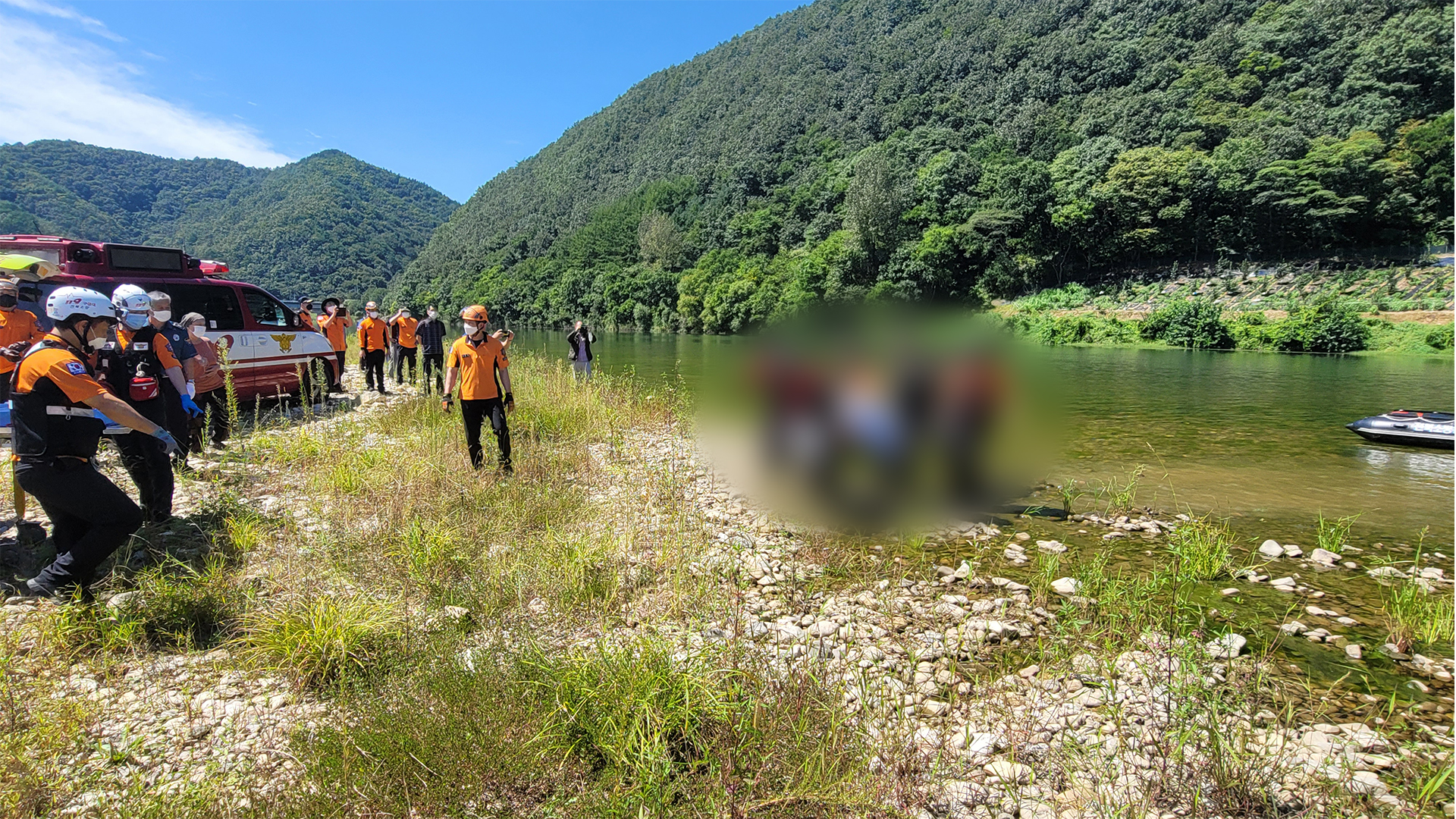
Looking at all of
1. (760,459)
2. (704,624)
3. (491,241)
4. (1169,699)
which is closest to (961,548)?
(760,459)

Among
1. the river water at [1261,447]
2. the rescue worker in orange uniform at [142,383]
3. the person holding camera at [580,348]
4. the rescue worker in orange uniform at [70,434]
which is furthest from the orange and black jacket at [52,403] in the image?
the person holding camera at [580,348]

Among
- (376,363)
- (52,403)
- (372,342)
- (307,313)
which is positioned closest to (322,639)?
(52,403)

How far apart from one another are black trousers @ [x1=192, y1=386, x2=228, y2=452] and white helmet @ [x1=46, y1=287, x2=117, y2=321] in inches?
131

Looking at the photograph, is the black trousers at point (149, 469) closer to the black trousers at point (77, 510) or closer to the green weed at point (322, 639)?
the black trousers at point (77, 510)

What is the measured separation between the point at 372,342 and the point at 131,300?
25.8ft

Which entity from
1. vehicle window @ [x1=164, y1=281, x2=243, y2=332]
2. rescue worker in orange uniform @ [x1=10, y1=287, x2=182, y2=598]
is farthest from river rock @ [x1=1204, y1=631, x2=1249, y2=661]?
vehicle window @ [x1=164, y1=281, x2=243, y2=332]

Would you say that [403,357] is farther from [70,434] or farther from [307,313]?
[70,434]

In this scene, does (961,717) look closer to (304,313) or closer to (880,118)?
(304,313)

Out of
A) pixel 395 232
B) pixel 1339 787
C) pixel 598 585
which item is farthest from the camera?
pixel 395 232

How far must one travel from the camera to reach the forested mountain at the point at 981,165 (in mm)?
51312

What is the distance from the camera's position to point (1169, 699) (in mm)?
3271

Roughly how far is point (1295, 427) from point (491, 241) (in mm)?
149497

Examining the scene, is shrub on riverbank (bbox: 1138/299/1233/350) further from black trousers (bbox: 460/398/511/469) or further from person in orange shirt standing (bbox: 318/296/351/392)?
black trousers (bbox: 460/398/511/469)

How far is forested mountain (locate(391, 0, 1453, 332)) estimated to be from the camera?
5131 centimetres
